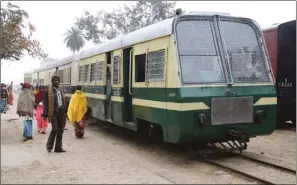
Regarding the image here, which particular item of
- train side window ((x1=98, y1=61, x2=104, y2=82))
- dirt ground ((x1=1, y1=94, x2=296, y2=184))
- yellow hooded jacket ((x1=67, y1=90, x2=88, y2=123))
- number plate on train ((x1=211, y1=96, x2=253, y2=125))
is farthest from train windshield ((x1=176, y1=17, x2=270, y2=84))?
yellow hooded jacket ((x1=67, y1=90, x2=88, y2=123))

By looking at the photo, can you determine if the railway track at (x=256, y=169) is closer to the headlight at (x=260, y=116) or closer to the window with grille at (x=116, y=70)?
the headlight at (x=260, y=116)

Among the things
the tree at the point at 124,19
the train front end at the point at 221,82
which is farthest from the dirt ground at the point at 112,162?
the tree at the point at 124,19

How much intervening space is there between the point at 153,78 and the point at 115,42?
302cm

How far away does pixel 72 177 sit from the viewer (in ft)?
21.8

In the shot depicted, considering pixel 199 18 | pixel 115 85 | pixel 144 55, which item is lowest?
pixel 115 85

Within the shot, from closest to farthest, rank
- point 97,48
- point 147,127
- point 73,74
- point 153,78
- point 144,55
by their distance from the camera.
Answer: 1. point 153,78
2. point 144,55
3. point 147,127
4. point 97,48
5. point 73,74

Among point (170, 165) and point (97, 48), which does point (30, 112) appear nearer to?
point (97, 48)

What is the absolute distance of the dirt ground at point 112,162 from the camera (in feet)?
21.6

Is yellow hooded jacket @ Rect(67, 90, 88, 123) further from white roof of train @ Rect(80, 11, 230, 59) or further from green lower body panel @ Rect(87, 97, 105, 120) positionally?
white roof of train @ Rect(80, 11, 230, 59)

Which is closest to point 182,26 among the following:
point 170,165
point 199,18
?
point 199,18

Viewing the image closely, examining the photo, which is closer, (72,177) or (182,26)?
(72,177)

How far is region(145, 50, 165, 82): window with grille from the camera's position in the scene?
793 centimetres

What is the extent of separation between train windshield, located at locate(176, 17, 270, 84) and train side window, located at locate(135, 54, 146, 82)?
1498 mm

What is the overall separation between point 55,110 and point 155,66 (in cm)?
254
